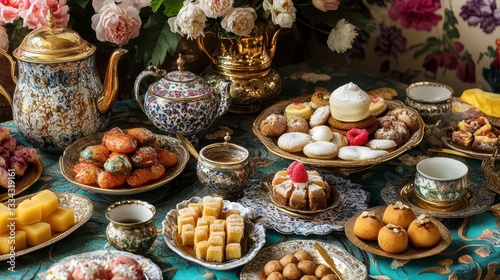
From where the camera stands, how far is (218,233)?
1.15 metres

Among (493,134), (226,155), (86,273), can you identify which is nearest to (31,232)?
(86,273)

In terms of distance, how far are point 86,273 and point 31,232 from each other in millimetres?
215

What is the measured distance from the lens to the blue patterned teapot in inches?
59.3

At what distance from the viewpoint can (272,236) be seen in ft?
4.08

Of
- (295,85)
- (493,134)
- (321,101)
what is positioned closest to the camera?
(493,134)

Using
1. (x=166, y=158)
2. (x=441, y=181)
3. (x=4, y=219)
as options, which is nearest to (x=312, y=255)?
(x=441, y=181)

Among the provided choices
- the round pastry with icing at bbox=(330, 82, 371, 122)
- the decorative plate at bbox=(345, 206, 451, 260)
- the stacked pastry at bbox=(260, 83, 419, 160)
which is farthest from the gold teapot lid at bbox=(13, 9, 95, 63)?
the decorative plate at bbox=(345, 206, 451, 260)

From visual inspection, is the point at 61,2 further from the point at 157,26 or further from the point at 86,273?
the point at 86,273

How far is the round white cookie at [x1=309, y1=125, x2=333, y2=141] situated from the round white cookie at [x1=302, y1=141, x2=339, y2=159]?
33mm

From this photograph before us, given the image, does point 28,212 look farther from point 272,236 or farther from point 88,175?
point 272,236

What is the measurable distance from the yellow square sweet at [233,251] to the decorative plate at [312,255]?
2 cm

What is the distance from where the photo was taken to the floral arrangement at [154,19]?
4.97ft

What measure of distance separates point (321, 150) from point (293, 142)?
→ 64mm

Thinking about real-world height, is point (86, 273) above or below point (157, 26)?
below
